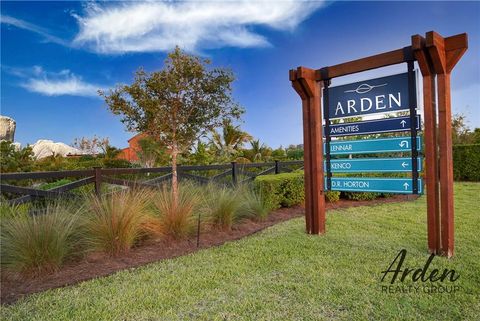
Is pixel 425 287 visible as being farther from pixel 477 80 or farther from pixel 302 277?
pixel 477 80

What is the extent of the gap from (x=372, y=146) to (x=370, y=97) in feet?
2.12

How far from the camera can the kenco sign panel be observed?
3.89 metres

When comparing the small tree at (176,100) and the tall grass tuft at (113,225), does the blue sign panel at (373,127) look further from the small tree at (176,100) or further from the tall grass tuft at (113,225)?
the tall grass tuft at (113,225)

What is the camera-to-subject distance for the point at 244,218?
19.0ft

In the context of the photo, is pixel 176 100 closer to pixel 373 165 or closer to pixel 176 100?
pixel 176 100

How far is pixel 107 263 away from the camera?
374 centimetres

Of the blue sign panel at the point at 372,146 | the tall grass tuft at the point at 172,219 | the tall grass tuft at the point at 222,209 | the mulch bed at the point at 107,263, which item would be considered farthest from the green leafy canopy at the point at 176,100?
the blue sign panel at the point at 372,146

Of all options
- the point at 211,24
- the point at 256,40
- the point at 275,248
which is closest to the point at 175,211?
the point at 275,248

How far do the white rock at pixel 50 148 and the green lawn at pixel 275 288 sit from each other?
102ft

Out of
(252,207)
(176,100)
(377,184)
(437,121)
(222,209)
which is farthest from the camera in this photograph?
(176,100)

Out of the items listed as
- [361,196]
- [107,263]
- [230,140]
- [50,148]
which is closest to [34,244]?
[107,263]

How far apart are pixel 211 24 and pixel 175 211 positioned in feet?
16.6

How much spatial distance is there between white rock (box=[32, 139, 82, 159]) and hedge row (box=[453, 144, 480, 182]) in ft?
101

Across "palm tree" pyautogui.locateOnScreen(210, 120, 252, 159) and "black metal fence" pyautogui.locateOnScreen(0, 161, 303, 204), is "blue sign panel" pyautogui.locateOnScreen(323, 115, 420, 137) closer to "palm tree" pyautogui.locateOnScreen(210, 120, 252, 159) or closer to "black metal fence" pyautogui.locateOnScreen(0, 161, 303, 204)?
"black metal fence" pyautogui.locateOnScreen(0, 161, 303, 204)
